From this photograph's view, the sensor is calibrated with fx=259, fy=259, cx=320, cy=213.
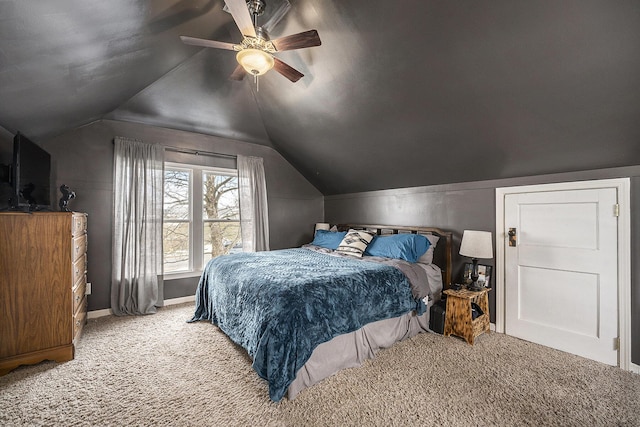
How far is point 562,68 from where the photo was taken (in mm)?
1751

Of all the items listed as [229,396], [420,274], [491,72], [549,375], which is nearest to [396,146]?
[491,72]

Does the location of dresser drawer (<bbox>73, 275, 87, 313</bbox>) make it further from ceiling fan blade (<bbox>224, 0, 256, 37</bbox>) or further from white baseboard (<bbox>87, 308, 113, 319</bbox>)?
ceiling fan blade (<bbox>224, 0, 256, 37</bbox>)

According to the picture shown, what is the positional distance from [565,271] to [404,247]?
4.74 feet

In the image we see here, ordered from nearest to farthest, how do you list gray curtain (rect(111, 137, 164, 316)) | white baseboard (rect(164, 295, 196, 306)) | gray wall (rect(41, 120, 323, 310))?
gray wall (rect(41, 120, 323, 310)), gray curtain (rect(111, 137, 164, 316)), white baseboard (rect(164, 295, 196, 306))

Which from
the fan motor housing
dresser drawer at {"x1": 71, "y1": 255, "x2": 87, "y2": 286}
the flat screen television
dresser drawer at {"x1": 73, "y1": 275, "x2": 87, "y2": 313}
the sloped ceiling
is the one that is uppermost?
the fan motor housing

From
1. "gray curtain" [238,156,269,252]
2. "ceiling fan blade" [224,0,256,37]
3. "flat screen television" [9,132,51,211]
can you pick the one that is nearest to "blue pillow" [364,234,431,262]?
"gray curtain" [238,156,269,252]

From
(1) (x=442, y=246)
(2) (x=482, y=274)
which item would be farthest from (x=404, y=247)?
(2) (x=482, y=274)

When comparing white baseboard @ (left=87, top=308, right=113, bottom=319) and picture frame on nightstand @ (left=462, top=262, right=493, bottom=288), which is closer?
picture frame on nightstand @ (left=462, top=262, right=493, bottom=288)

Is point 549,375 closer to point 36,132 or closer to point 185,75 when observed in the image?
point 185,75

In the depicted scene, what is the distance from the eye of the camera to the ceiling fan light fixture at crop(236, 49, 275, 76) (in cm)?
189

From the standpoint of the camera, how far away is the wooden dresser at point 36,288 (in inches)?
79.5

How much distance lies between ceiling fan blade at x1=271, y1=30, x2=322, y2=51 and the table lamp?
229cm

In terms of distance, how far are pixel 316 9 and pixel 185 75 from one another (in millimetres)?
1677

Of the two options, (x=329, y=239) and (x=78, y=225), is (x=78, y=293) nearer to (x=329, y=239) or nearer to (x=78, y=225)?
(x=78, y=225)
